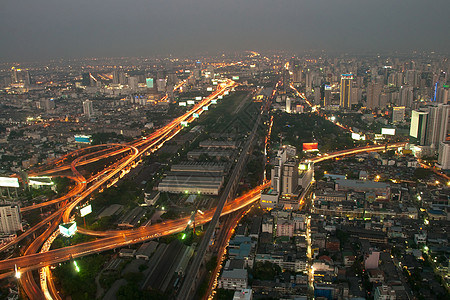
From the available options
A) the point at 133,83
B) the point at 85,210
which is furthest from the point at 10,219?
the point at 133,83

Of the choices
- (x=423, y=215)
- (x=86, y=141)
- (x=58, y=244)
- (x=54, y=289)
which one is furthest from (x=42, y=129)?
(x=423, y=215)

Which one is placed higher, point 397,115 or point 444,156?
point 397,115

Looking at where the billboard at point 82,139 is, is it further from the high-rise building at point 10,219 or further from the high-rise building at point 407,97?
the high-rise building at point 407,97

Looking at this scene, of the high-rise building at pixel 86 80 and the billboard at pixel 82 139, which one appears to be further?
the high-rise building at pixel 86 80

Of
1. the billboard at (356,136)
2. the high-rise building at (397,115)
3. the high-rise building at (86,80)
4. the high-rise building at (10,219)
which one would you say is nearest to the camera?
the high-rise building at (10,219)

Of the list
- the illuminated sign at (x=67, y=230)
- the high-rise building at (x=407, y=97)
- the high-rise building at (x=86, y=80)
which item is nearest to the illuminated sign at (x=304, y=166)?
the illuminated sign at (x=67, y=230)

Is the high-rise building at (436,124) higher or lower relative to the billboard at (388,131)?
higher

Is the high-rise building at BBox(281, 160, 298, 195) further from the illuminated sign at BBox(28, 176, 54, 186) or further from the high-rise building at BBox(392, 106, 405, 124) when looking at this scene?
the high-rise building at BBox(392, 106, 405, 124)

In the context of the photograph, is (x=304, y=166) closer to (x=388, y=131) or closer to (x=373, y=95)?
(x=388, y=131)
